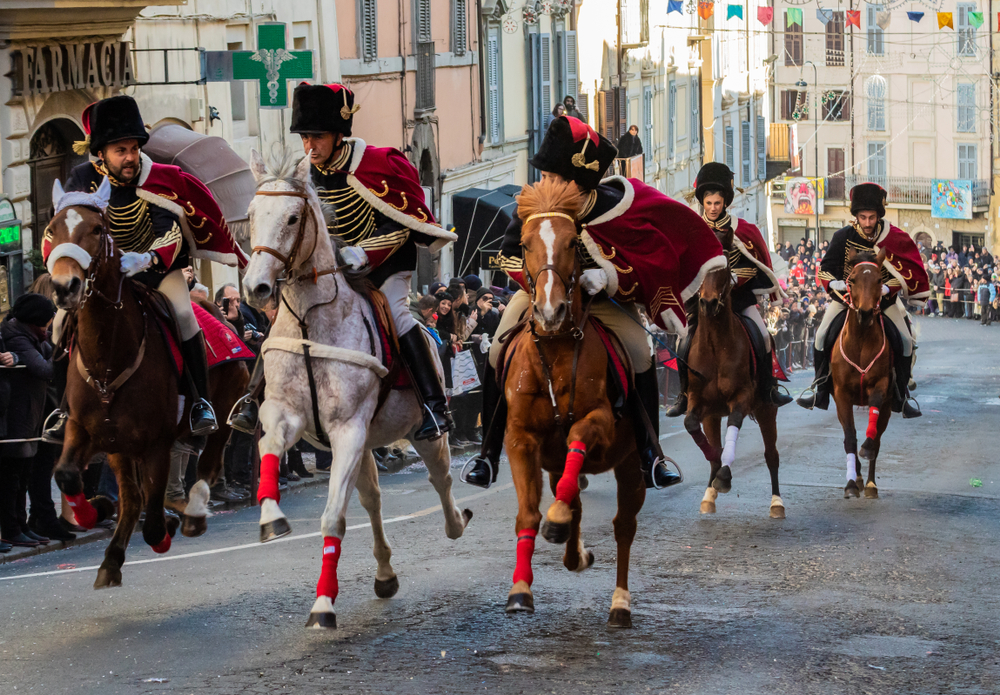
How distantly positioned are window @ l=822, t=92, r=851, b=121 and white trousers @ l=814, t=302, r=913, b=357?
58337mm

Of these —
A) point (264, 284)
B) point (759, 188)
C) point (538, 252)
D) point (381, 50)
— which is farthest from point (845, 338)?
point (759, 188)

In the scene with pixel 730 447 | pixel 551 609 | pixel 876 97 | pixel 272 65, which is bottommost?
pixel 551 609

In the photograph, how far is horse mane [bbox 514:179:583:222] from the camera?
8852 millimetres

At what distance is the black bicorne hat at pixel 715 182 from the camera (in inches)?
531

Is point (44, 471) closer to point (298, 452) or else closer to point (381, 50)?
point (298, 452)

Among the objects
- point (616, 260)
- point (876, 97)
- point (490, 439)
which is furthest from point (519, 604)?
point (876, 97)

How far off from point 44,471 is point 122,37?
8.86m

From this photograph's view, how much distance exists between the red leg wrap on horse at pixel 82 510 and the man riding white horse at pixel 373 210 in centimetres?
102

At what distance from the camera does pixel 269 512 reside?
852 cm

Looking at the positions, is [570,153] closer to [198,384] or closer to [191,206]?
[191,206]

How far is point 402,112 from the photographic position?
2922 cm

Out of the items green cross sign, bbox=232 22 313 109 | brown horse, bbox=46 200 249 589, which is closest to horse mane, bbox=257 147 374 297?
brown horse, bbox=46 200 249 589

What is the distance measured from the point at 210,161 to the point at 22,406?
643cm

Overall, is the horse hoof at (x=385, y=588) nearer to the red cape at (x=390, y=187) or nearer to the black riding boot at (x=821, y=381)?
the red cape at (x=390, y=187)
